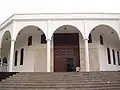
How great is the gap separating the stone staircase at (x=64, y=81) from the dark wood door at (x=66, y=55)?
5474mm

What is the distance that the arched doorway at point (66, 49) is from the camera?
684 inches

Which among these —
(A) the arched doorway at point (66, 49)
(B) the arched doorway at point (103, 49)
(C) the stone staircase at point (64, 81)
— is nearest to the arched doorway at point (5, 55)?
(A) the arched doorway at point (66, 49)

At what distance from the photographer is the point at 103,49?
1803cm

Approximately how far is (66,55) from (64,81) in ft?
24.3

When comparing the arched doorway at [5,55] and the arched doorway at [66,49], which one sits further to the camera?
the arched doorway at [5,55]

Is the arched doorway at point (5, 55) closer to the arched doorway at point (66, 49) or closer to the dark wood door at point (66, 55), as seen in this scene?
A: the arched doorway at point (66, 49)

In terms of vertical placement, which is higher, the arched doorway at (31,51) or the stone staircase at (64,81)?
the arched doorway at (31,51)

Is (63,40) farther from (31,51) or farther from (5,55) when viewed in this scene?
(5,55)

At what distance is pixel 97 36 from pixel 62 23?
399 cm

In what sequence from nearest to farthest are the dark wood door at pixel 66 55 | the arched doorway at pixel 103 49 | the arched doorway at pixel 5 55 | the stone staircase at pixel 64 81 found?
the stone staircase at pixel 64 81
the arched doorway at pixel 103 49
the dark wood door at pixel 66 55
the arched doorway at pixel 5 55

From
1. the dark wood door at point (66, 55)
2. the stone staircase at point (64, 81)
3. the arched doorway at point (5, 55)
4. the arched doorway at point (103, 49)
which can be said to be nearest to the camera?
the stone staircase at point (64, 81)

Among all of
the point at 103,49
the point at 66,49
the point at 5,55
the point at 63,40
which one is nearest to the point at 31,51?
the point at 63,40
